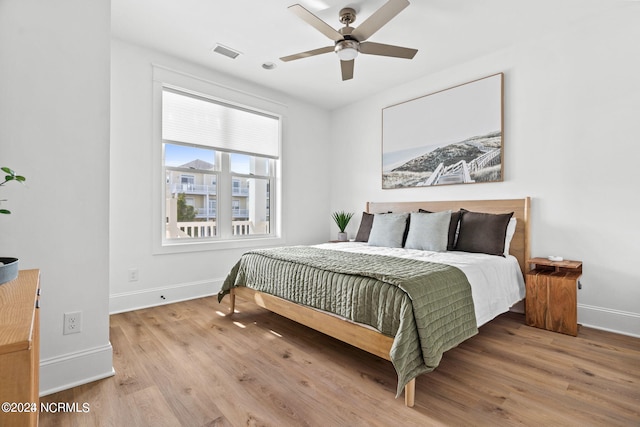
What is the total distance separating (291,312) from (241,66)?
2885mm

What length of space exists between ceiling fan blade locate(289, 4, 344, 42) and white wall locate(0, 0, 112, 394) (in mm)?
1180

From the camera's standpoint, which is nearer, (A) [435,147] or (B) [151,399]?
(B) [151,399]

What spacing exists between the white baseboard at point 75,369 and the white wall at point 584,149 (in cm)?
365

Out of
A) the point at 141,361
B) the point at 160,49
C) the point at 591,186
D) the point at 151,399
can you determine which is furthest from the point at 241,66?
the point at 591,186

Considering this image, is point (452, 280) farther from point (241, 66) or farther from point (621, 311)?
point (241, 66)

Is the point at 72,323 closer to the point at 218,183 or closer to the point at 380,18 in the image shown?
the point at 218,183

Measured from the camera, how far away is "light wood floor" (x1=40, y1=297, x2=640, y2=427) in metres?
1.56

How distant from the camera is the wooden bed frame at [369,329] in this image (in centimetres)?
184

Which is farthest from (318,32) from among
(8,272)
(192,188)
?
(8,272)

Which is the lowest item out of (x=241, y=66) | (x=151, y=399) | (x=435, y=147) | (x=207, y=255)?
(x=151, y=399)

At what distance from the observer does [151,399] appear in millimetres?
1706

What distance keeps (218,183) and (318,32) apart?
2.09m

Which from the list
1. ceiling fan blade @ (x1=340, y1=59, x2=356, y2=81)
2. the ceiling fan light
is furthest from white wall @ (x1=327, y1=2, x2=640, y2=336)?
the ceiling fan light

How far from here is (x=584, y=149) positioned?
2836 mm
